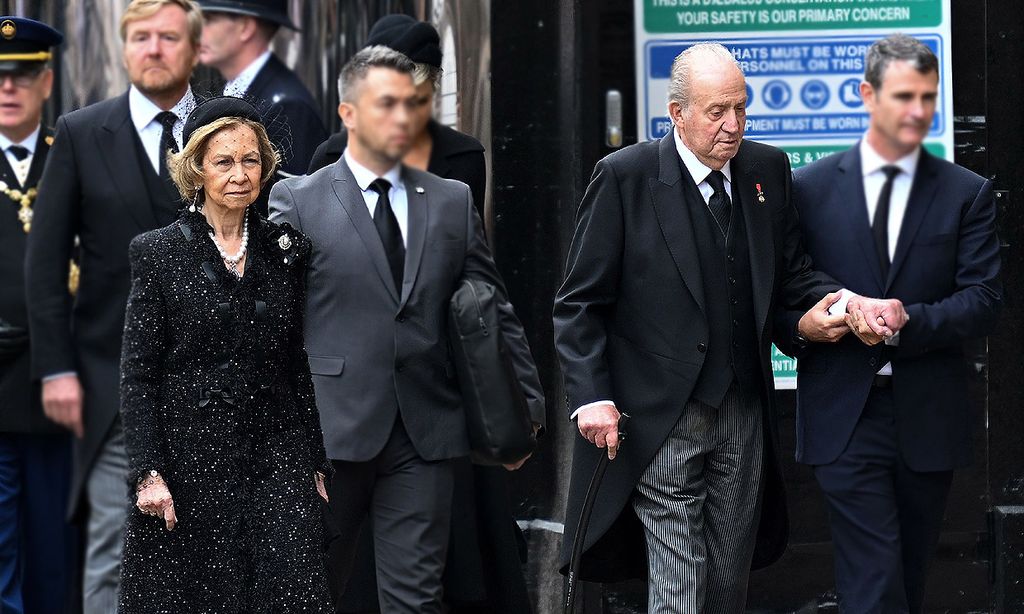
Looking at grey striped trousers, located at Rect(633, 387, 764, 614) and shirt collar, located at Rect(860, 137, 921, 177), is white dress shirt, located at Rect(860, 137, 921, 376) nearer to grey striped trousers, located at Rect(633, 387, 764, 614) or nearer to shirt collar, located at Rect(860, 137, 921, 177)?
shirt collar, located at Rect(860, 137, 921, 177)

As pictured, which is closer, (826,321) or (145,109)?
(826,321)

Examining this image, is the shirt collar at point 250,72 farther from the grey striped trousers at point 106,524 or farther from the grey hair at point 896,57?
the grey hair at point 896,57

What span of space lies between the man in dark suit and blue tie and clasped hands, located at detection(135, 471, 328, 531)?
1975 mm

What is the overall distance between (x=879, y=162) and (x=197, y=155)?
6.82 feet

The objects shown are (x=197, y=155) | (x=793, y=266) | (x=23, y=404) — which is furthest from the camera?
(x=23, y=404)

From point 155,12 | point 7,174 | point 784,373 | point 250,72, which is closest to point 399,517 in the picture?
point 784,373

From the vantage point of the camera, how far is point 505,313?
6270mm

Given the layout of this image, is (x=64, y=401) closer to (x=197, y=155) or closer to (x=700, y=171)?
(x=197, y=155)

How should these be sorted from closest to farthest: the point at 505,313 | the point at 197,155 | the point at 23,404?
the point at 197,155, the point at 505,313, the point at 23,404

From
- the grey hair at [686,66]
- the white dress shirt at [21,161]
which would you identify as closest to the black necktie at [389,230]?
the grey hair at [686,66]

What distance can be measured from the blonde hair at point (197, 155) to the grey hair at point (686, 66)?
1.27m

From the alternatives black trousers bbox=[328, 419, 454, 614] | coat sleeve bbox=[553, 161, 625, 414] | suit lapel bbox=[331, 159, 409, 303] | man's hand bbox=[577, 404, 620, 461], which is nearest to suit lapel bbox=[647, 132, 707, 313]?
coat sleeve bbox=[553, 161, 625, 414]

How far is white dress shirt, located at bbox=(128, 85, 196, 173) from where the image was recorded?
6.74 meters

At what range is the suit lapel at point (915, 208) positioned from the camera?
572 centimetres
